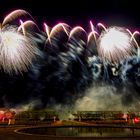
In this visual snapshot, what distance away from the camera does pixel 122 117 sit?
5788 centimetres

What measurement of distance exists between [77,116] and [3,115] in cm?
1376

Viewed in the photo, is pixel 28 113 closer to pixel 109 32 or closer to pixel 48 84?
pixel 109 32

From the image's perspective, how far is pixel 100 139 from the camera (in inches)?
1084

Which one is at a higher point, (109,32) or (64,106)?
(109,32)

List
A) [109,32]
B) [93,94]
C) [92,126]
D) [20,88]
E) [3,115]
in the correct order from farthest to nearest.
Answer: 1. [20,88]
2. [93,94]
3. [109,32]
4. [3,115]
5. [92,126]

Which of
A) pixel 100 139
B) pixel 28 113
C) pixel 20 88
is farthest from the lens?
pixel 20 88

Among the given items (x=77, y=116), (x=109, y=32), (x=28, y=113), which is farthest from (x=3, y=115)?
(x=109, y=32)

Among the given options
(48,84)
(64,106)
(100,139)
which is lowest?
(100,139)

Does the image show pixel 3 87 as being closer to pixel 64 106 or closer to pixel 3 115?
pixel 64 106

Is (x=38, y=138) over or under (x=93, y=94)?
under

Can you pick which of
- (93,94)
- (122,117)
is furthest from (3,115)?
(93,94)

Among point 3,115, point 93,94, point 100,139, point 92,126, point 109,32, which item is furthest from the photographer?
point 93,94

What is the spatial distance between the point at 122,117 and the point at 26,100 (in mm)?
50811

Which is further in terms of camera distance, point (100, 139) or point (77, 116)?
point (77, 116)
